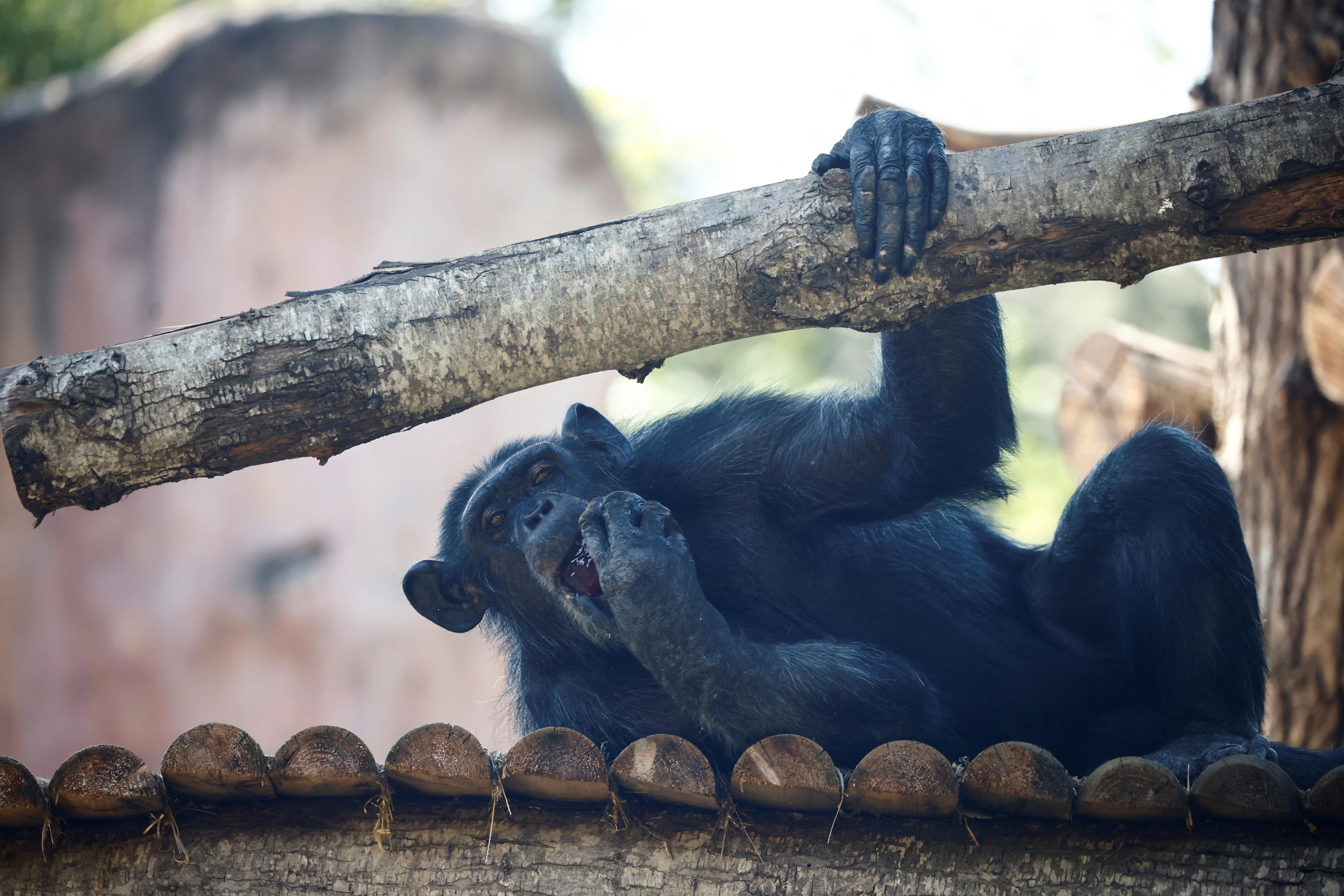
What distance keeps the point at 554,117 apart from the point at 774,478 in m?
9.75

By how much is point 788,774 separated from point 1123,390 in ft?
17.1

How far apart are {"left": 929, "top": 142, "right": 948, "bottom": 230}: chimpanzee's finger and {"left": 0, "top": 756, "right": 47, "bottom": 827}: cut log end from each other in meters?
2.69

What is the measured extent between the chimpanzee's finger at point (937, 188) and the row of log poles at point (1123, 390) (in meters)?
4.15

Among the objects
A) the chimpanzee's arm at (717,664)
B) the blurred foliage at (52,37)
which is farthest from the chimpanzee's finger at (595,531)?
the blurred foliage at (52,37)

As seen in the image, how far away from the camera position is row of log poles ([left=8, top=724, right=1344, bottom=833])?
245 centimetres

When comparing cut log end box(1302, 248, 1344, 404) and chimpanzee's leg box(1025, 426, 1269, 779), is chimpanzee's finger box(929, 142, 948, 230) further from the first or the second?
cut log end box(1302, 248, 1344, 404)

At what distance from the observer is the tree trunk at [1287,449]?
5391 millimetres

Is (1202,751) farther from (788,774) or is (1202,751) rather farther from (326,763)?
(326,763)

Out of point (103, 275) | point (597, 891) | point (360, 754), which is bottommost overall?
point (597, 891)

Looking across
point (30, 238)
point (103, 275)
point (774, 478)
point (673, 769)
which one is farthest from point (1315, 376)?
point (30, 238)

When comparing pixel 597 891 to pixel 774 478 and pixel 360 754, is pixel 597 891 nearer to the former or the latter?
pixel 360 754

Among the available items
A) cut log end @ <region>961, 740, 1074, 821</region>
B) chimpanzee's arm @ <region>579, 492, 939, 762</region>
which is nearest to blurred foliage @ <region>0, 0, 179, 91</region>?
chimpanzee's arm @ <region>579, 492, 939, 762</region>

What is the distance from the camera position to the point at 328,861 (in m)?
2.75

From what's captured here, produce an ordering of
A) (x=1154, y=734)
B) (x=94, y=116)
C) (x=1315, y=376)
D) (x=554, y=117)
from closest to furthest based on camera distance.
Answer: (x=1154, y=734)
(x=1315, y=376)
(x=94, y=116)
(x=554, y=117)
